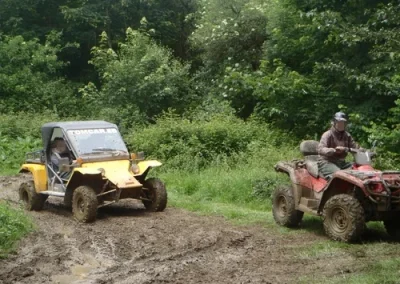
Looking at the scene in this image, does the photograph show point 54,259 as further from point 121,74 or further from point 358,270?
point 121,74

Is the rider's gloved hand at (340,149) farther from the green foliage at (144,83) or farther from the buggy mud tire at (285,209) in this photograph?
Result: the green foliage at (144,83)

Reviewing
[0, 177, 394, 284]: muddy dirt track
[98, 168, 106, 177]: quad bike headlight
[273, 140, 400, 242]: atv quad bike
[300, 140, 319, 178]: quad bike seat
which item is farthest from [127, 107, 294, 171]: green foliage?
[273, 140, 400, 242]: atv quad bike

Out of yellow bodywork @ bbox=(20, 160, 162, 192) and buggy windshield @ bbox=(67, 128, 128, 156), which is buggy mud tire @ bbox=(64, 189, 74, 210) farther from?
buggy windshield @ bbox=(67, 128, 128, 156)

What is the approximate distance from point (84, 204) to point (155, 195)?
1.39 meters

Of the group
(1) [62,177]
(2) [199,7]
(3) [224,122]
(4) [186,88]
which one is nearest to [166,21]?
(2) [199,7]

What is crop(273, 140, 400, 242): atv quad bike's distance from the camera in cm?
823

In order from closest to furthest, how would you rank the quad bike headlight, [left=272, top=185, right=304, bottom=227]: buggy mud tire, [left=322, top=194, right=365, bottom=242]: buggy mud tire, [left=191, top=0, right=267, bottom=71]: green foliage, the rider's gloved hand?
[left=322, top=194, right=365, bottom=242]: buggy mud tire
the rider's gloved hand
[left=272, top=185, right=304, bottom=227]: buggy mud tire
the quad bike headlight
[left=191, top=0, right=267, bottom=71]: green foliage

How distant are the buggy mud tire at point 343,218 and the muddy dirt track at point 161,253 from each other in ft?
1.02

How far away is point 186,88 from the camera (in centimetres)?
2316

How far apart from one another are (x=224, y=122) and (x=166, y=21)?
12.2 metres

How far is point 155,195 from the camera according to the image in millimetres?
11461

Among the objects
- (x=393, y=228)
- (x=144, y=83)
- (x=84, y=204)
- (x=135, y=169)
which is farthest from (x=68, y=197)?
(x=144, y=83)

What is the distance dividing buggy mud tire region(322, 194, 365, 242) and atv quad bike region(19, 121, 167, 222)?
3616 mm

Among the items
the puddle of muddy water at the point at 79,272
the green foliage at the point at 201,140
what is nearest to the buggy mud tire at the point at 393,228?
the puddle of muddy water at the point at 79,272
